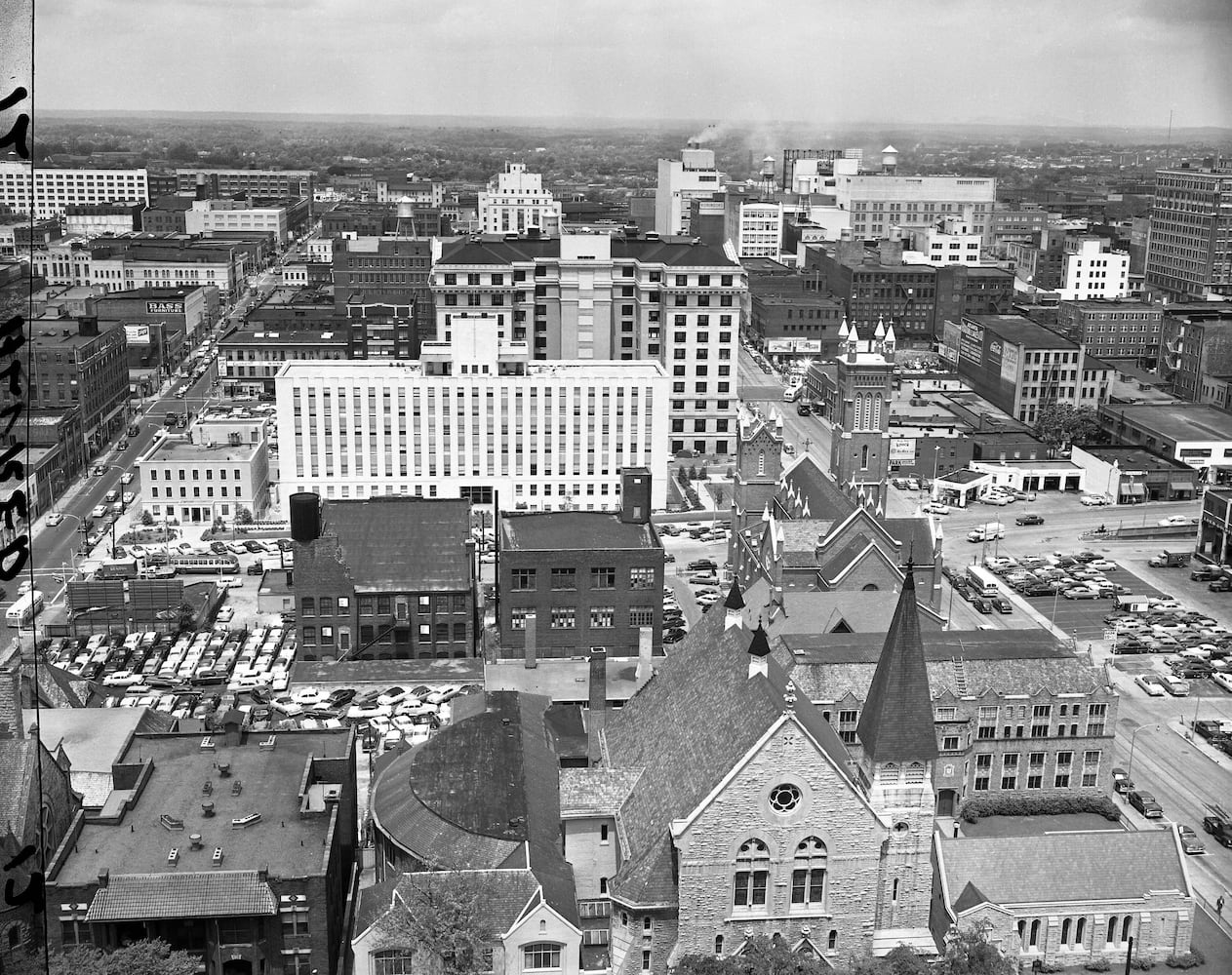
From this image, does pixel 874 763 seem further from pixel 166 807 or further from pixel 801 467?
pixel 801 467

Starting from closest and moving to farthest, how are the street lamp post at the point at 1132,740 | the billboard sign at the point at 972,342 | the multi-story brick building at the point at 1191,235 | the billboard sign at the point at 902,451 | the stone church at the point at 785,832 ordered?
the stone church at the point at 785,832
the street lamp post at the point at 1132,740
the billboard sign at the point at 902,451
the billboard sign at the point at 972,342
the multi-story brick building at the point at 1191,235

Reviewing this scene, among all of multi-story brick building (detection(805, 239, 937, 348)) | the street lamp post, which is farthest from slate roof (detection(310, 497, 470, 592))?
multi-story brick building (detection(805, 239, 937, 348))

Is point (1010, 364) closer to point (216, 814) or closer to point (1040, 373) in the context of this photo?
point (1040, 373)

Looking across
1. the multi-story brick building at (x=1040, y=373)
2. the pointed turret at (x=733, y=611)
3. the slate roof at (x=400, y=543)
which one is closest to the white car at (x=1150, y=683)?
the pointed turret at (x=733, y=611)

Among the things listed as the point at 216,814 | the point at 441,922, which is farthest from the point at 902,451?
the point at 441,922

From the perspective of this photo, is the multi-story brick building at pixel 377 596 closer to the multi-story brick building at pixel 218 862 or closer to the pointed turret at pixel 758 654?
the multi-story brick building at pixel 218 862

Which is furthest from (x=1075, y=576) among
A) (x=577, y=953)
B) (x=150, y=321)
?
(x=150, y=321)

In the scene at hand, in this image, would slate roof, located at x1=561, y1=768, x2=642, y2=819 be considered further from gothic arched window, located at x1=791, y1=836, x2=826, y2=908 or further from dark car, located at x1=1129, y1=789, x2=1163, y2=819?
dark car, located at x1=1129, y1=789, x2=1163, y2=819
